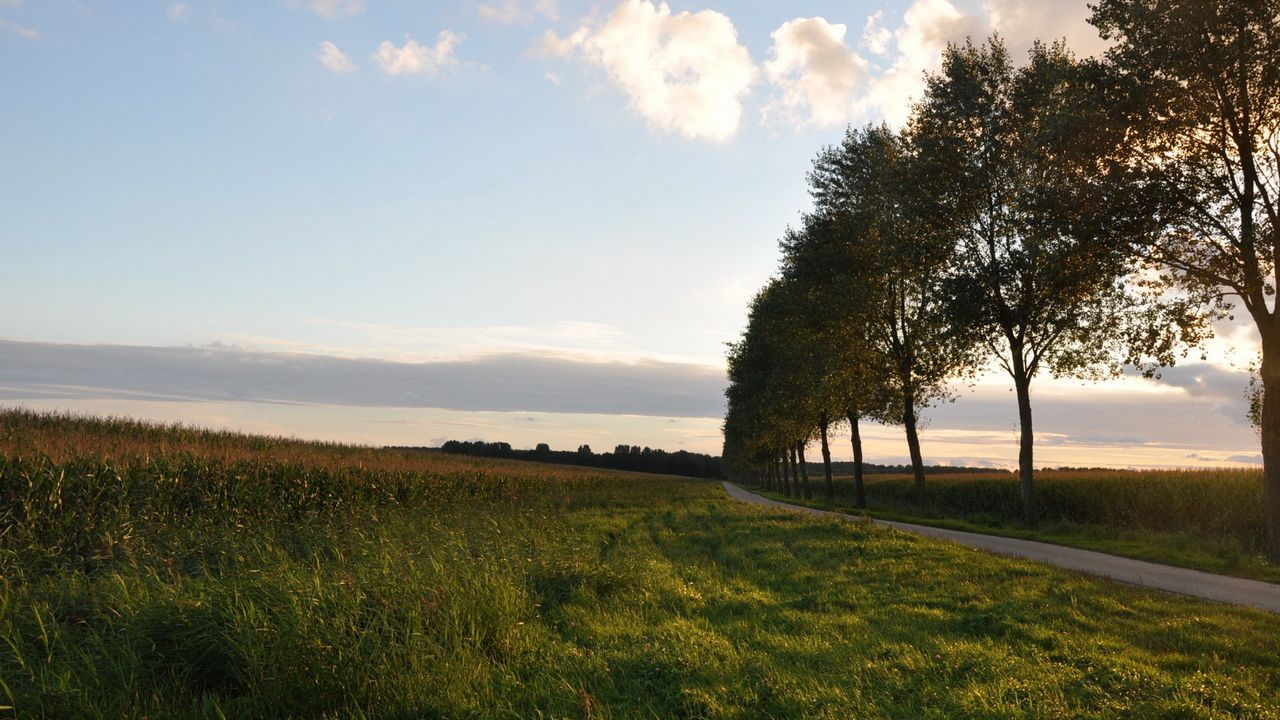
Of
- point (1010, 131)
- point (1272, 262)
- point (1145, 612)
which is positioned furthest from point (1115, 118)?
point (1145, 612)

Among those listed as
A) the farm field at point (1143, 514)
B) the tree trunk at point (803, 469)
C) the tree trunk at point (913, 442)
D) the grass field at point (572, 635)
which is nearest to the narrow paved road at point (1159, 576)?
the farm field at point (1143, 514)

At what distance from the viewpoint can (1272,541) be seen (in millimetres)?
18203

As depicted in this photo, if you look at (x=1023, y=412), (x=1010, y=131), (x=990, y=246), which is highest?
(x=1010, y=131)

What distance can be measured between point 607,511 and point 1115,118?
21010 millimetres

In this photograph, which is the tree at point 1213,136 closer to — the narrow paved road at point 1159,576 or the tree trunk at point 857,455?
the narrow paved road at point 1159,576

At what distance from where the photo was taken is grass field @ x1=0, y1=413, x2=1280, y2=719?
671 centimetres

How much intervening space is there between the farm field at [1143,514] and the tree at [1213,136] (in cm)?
250

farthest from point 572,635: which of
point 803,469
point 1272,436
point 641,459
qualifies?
point 641,459

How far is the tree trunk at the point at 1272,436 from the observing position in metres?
18.2

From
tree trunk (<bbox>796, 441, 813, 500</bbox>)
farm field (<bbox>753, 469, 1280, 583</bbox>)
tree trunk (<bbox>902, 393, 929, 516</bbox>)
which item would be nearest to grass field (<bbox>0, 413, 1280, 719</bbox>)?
Answer: farm field (<bbox>753, 469, 1280, 583</bbox>)

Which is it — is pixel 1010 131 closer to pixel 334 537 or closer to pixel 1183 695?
pixel 1183 695

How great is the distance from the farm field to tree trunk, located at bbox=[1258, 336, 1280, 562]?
87cm

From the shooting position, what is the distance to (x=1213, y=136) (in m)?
19.0

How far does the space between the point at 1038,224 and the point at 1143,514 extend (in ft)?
50.9
